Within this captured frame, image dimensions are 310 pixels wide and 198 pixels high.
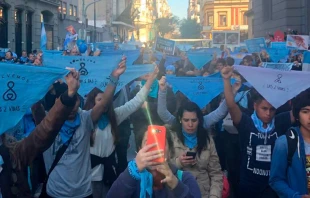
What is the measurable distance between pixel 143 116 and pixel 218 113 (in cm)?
199

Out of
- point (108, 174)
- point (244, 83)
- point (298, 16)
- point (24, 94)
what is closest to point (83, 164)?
point (108, 174)

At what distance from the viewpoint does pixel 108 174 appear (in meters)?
4.99

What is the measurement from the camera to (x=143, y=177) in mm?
2697

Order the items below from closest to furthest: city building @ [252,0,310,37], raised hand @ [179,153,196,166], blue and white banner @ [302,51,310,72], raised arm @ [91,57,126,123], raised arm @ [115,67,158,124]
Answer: raised hand @ [179,153,196,166] < raised arm @ [91,57,126,123] < raised arm @ [115,67,158,124] < blue and white banner @ [302,51,310,72] < city building @ [252,0,310,37]

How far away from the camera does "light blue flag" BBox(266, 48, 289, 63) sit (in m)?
13.8

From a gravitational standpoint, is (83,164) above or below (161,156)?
below

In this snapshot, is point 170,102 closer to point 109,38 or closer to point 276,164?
point 276,164

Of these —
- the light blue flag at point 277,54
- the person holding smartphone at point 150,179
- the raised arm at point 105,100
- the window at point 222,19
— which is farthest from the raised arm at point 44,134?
the window at point 222,19

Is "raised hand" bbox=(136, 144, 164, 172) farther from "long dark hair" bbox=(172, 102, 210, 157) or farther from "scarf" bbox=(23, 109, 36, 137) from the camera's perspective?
"scarf" bbox=(23, 109, 36, 137)

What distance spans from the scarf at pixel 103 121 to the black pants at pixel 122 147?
0.49 m

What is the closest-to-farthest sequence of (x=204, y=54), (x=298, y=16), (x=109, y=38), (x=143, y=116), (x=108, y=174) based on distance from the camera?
(x=108, y=174) < (x=143, y=116) < (x=204, y=54) < (x=298, y=16) < (x=109, y=38)

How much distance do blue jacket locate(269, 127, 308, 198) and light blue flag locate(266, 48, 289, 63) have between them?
10.2 metres

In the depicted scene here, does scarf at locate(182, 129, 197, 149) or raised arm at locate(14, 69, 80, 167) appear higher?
raised arm at locate(14, 69, 80, 167)

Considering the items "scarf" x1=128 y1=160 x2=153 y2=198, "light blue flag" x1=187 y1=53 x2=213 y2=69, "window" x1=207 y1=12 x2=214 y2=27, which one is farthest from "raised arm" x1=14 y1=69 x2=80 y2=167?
"window" x1=207 y1=12 x2=214 y2=27
